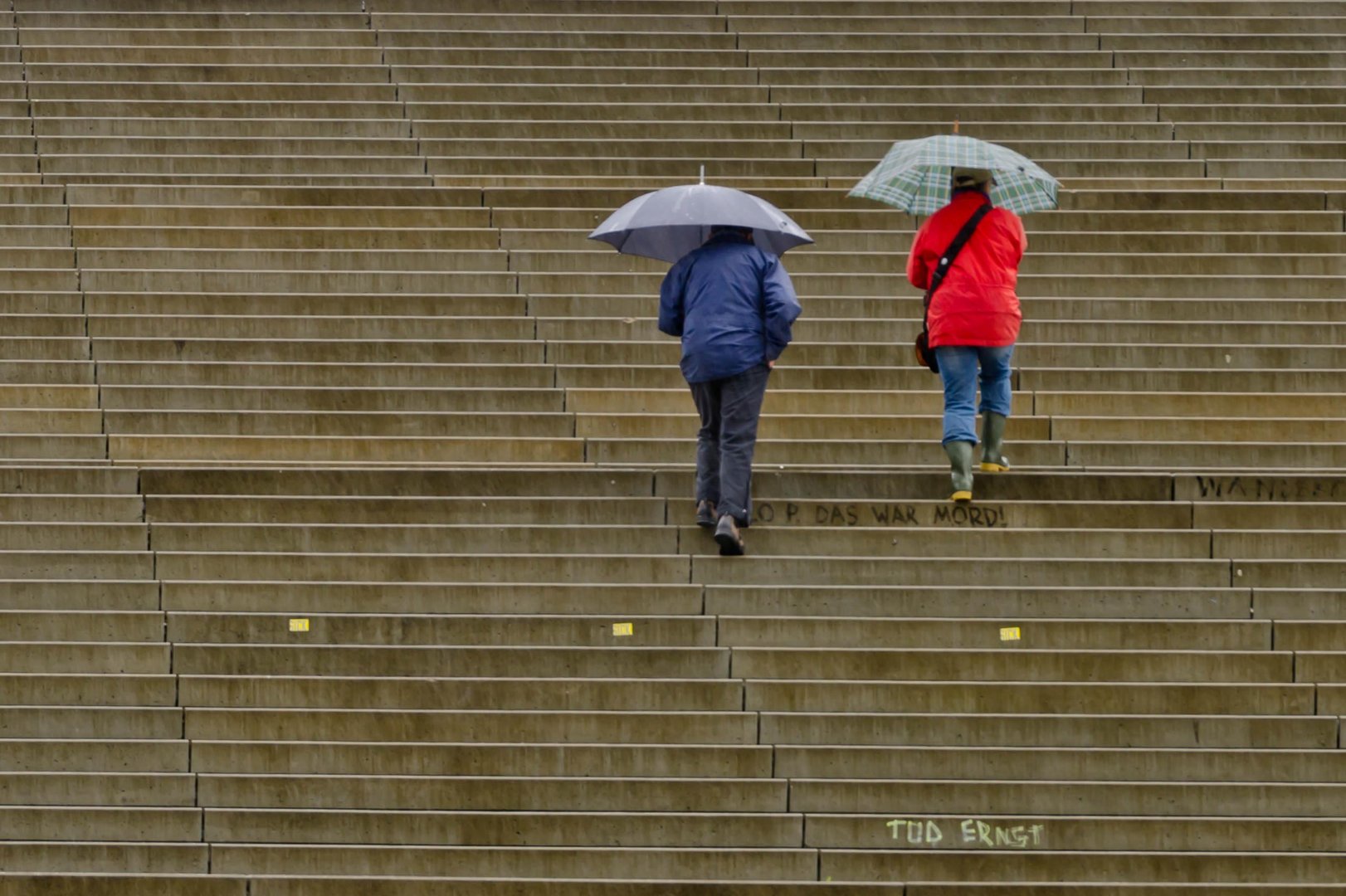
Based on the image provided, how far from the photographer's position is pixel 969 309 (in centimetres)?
995

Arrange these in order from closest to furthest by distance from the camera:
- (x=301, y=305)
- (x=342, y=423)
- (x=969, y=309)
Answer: (x=969, y=309) < (x=342, y=423) < (x=301, y=305)

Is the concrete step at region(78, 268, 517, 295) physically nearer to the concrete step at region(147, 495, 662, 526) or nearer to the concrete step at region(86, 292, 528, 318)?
the concrete step at region(86, 292, 528, 318)

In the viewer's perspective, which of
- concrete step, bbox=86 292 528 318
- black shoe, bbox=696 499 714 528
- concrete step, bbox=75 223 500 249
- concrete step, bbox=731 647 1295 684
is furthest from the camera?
concrete step, bbox=75 223 500 249

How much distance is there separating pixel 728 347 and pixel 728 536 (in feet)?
2.46

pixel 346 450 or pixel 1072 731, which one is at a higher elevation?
pixel 346 450

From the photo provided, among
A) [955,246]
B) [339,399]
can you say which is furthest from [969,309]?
[339,399]

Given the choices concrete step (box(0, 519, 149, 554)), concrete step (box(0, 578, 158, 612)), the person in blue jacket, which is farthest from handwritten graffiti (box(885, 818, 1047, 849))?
concrete step (box(0, 519, 149, 554))

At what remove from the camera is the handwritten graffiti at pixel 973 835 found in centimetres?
878

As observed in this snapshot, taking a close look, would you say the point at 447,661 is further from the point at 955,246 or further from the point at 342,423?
the point at 955,246

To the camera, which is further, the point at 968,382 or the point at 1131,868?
the point at 968,382

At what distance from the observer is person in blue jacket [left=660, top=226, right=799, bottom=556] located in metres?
9.70

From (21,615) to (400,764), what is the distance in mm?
1707

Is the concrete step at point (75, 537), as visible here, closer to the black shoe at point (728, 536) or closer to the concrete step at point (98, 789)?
the concrete step at point (98, 789)

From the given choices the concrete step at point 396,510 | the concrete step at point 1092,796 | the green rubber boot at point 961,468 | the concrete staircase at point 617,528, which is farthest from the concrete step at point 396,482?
the concrete step at point 1092,796
